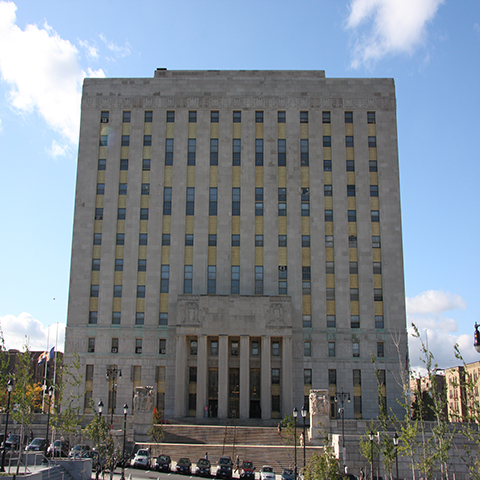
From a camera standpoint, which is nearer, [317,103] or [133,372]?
[133,372]

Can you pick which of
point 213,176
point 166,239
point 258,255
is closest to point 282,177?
point 213,176

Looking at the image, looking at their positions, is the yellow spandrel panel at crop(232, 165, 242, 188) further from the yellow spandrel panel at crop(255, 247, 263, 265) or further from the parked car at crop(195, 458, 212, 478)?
the parked car at crop(195, 458, 212, 478)

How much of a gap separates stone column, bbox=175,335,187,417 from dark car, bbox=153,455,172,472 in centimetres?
1962

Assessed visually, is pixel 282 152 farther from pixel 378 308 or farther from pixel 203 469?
pixel 203 469

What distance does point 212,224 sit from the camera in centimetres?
7694

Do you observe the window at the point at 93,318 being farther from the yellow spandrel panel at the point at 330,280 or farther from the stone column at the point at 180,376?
the yellow spandrel panel at the point at 330,280

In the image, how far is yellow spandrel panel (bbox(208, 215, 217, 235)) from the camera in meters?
76.8

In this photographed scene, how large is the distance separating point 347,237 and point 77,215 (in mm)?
36818

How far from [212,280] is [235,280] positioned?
305cm

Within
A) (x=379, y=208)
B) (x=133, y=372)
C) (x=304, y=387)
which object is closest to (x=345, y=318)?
(x=304, y=387)

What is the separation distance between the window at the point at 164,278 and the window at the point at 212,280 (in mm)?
5451

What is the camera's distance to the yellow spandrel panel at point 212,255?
75.9 metres

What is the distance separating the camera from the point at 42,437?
5934 cm

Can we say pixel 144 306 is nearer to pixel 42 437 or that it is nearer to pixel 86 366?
pixel 86 366
